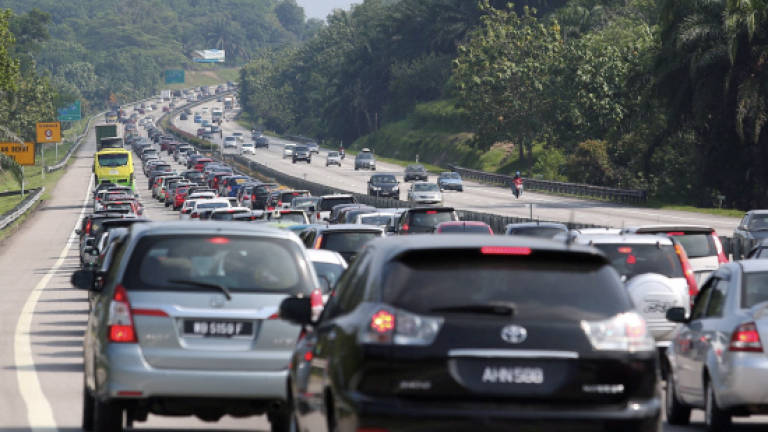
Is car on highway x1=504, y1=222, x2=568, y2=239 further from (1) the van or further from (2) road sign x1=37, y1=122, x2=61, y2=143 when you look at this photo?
(2) road sign x1=37, y1=122, x2=61, y2=143

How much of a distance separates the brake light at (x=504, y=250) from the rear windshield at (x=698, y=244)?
14.5 m

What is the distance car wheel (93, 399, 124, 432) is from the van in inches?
2778

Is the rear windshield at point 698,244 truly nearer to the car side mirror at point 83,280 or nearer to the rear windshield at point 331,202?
the car side mirror at point 83,280

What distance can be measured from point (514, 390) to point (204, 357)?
390 cm

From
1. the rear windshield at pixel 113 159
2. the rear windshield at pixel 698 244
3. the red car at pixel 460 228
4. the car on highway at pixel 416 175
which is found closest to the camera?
the rear windshield at pixel 698 244

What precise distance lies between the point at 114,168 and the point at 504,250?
75239 mm

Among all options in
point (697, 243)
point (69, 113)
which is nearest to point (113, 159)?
point (697, 243)

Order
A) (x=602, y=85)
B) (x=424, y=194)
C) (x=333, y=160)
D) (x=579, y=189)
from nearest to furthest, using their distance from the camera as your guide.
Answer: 1. (x=424, y=194)
2. (x=579, y=189)
3. (x=602, y=85)
4. (x=333, y=160)

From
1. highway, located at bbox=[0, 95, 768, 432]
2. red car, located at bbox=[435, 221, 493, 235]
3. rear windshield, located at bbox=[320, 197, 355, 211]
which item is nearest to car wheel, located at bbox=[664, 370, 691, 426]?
highway, located at bbox=[0, 95, 768, 432]

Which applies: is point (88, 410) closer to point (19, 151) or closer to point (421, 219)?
point (421, 219)

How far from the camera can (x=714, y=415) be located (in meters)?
11.3

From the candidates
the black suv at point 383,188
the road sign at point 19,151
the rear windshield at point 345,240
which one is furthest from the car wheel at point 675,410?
the road sign at point 19,151

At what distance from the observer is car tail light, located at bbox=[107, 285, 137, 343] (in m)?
10.1

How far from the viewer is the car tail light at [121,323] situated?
1015cm
